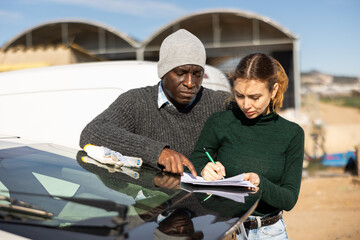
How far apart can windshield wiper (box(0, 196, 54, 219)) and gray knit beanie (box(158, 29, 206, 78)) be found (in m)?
1.26

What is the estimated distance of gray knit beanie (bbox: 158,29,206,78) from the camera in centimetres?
241

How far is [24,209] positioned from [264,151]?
121 centimetres

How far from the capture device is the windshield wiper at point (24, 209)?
1.42 metres

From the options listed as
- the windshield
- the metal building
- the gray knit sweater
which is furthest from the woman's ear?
the metal building

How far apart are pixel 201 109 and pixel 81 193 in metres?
1.02

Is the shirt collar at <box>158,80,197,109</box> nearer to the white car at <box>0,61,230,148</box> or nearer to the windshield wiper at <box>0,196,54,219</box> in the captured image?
the white car at <box>0,61,230,148</box>

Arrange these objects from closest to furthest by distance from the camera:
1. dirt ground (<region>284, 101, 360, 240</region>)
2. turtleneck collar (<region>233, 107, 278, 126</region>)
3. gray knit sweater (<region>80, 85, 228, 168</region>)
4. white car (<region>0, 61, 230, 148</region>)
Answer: turtleneck collar (<region>233, 107, 278, 126</region>) → gray knit sweater (<region>80, 85, 228, 168</region>) → white car (<region>0, 61, 230, 148</region>) → dirt ground (<region>284, 101, 360, 240</region>)

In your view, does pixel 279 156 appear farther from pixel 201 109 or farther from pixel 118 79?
pixel 118 79

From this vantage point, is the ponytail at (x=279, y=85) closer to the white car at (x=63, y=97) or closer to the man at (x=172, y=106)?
the man at (x=172, y=106)

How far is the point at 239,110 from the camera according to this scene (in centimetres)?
227

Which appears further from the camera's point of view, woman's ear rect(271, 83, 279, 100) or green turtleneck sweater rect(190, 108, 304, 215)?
woman's ear rect(271, 83, 279, 100)

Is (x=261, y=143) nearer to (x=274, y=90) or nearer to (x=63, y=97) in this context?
(x=274, y=90)

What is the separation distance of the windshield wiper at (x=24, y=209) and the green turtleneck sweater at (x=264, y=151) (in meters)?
0.91

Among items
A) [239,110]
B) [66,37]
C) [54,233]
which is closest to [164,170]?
[239,110]
